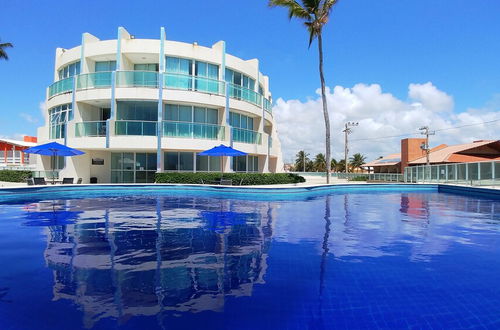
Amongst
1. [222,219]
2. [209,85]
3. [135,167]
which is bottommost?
[222,219]

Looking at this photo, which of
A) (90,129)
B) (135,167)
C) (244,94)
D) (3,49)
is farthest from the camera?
(3,49)

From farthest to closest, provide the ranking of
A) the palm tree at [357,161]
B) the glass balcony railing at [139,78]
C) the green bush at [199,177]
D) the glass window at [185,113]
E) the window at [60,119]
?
the palm tree at [357,161], the glass window at [185,113], the window at [60,119], the glass balcony railing at [139,78], the green bush at [199,177]

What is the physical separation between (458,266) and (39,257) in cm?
715

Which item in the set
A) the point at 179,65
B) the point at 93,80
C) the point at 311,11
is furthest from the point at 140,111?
the point at 311,11

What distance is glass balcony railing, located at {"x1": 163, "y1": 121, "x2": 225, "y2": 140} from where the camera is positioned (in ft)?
68.7

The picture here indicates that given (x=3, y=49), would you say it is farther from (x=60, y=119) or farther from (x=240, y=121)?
(x=240, y=121)

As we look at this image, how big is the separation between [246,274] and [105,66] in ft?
75.7

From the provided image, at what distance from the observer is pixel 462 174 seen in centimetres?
2375

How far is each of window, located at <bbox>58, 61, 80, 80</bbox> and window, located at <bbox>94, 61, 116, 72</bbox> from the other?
1548 millimetres

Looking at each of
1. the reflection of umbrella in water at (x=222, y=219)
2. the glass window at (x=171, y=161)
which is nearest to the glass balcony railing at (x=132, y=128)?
the glass window at (x=171, y=161)

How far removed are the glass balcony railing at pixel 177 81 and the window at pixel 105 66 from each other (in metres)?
4.86

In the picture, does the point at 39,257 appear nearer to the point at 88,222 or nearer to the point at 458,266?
the point at 88,222

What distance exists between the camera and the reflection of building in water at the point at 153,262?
3773mm

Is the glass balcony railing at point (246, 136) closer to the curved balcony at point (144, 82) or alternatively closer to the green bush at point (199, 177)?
the curved balcony at point (144, 82)
